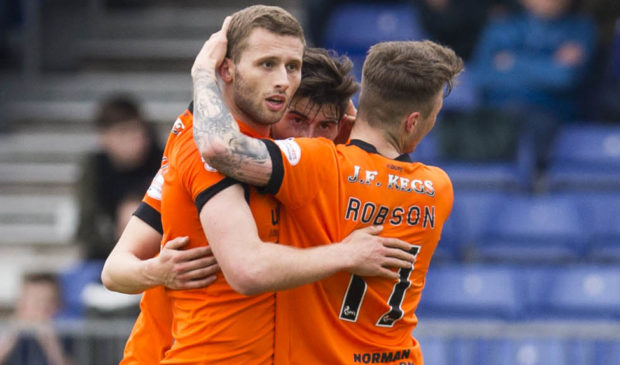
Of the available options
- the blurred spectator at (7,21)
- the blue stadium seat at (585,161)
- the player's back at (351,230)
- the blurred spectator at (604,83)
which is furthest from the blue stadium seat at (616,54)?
the blurred spectator at (7,21)

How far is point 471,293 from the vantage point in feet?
25.1

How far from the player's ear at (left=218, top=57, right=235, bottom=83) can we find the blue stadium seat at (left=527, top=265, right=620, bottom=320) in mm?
4293

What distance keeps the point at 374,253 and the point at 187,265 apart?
67cm

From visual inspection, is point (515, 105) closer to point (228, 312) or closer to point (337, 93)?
point (337, 93)

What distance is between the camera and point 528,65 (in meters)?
8.78

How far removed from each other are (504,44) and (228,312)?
556 centimetres

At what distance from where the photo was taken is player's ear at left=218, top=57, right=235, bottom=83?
3.91m

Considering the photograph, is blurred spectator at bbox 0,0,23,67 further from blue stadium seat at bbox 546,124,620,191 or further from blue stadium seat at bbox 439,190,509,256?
blue stadium seat at bbox 546,124,620,191

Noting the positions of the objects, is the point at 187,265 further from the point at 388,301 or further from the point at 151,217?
the point at 388,301

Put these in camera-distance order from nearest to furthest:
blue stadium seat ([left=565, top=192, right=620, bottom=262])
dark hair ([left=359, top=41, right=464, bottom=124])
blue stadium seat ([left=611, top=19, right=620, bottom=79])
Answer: dark hair ([left=359, top=41, right=464, bottom=124]), blue stadium seat ([left=565, top=192, right=620, bottom=262]), blue stadium seat ([left=611, top=19, right=620, bottom=79])

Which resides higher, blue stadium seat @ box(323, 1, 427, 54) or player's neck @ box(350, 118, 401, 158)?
blue stadium seat @ box(323, 1, 427, 54)

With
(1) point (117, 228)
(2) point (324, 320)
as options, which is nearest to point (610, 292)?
(1) point (117, 228)

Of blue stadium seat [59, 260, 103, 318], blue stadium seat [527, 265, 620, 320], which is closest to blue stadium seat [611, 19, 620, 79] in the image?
→ blue stadium seat [527, 265, 620, 320]

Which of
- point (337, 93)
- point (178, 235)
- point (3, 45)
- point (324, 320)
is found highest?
point (3, 45)
